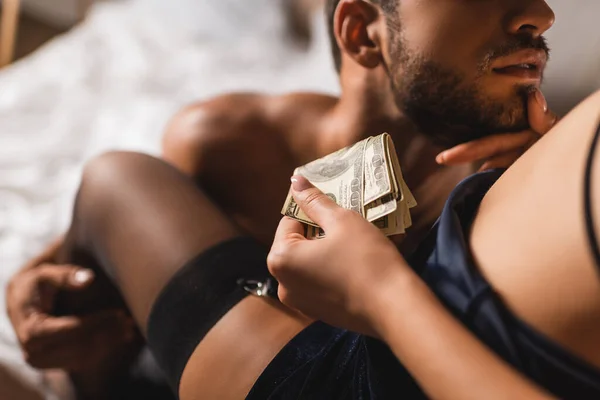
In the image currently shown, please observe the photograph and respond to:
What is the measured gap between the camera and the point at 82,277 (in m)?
0.85

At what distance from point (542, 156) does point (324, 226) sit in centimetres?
17

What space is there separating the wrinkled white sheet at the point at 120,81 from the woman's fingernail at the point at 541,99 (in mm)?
568

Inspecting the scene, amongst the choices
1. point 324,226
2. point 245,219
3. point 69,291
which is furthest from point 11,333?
point 324,226

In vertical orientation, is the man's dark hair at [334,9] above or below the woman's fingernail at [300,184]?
above

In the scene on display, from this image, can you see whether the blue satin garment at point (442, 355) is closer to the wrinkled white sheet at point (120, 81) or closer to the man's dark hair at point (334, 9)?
the man's dark hair at point (334, 9)

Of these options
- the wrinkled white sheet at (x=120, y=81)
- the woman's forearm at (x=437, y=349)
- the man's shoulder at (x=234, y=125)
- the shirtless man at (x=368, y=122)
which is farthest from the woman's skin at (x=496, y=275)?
the wrinkled white sheet at (x=120, y=81)

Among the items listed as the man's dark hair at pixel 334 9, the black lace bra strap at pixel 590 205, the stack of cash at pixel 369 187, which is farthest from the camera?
the man's dark hair at pixel 334 9

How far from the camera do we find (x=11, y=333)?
891 mm

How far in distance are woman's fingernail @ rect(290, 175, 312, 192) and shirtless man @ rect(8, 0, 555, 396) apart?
107 mm

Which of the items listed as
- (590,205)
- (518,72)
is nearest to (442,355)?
(590,205)

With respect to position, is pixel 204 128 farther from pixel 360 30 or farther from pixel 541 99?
pixel 541 99

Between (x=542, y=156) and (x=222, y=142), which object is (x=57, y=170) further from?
(x=542, y=156)

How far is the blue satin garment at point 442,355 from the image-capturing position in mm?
413

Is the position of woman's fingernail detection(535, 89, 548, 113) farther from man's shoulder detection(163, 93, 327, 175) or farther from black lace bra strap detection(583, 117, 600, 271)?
man's shoulder detection(163, 93, 327, 175)
